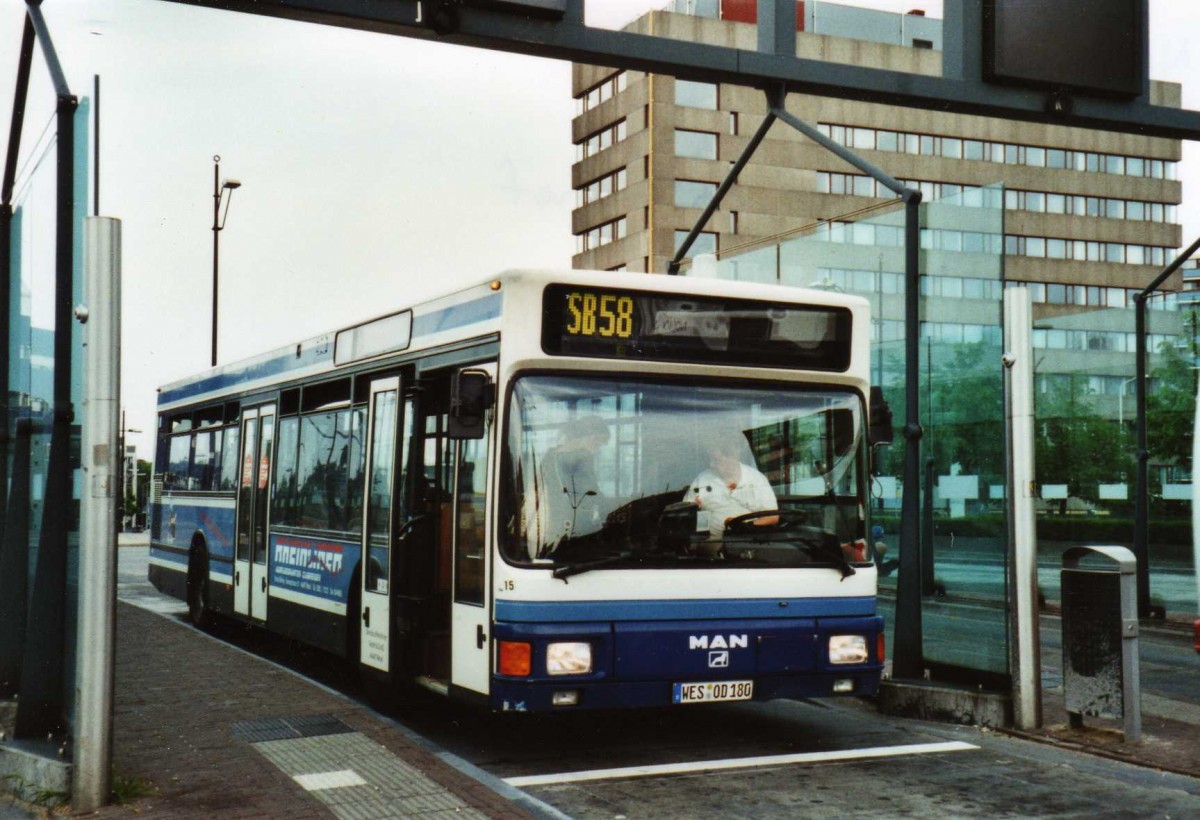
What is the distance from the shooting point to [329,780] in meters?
7.64

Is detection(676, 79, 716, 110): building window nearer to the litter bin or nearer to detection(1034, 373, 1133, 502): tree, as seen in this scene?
detection(1034, 373, 1133, 502): tree

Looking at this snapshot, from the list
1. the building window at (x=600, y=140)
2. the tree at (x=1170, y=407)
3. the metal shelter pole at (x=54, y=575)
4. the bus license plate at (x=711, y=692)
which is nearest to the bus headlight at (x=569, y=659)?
the bus license plate at (x=711, y=692)

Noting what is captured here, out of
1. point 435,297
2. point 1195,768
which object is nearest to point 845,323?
point 435,297

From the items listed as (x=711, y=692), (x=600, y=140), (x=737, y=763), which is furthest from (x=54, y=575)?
(x=600, y=140)

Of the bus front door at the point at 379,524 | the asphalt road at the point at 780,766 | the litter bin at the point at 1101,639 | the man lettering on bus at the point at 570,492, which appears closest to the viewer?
the asphalt road at the point at 780,766

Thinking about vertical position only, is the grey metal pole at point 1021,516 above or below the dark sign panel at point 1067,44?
below

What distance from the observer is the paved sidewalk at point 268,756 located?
7.04 m

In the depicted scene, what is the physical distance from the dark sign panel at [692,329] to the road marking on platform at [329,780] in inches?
106

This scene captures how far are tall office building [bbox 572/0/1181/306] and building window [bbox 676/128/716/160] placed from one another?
0.27ft

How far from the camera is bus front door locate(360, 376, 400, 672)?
9.82 m

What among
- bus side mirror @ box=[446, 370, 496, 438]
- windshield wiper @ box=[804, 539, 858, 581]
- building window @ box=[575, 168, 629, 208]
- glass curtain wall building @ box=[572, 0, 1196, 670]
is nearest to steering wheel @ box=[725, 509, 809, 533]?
windshield wiper @ box=[804, 539, 858, 581]

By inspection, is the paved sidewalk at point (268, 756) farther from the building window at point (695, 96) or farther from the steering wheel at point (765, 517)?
the building window at point (695, 96)

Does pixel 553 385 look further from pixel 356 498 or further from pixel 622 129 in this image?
pixel 622 129

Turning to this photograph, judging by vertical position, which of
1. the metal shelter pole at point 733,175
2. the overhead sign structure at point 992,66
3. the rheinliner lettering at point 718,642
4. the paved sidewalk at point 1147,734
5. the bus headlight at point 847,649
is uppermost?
the overhead sign structure at point 992,66
